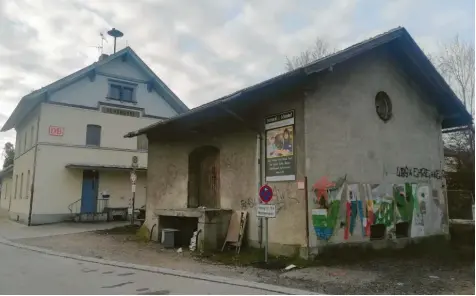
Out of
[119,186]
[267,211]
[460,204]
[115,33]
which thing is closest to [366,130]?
[267,211]

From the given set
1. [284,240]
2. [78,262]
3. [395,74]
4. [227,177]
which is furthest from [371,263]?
[78,262]

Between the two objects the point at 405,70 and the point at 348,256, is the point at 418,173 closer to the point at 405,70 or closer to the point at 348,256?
the point at 405,70

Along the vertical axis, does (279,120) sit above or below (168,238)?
above

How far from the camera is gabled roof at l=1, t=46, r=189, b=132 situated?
847 inches

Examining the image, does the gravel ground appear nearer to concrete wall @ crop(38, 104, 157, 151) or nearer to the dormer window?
concrete wall @ crop(38, 104, 157, 151)

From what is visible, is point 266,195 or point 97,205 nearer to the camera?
point 266,195

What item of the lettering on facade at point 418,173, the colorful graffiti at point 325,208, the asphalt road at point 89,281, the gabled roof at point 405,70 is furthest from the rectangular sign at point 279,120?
the asphalt road at point 89,281

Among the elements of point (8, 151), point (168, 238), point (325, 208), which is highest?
point (8, 151)

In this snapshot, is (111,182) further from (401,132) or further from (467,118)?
(467,118)

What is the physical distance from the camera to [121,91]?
24.6 metres

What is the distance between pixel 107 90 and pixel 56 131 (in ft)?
12.4

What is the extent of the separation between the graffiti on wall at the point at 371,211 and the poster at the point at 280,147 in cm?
93

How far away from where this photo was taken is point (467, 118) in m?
15.2

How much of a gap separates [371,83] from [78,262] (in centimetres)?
955
